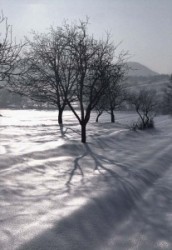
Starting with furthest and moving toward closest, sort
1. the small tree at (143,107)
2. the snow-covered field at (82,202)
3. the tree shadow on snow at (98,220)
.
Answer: the small tree at (143,107) → the snow-covered field at (82,202) → the tree shadow on snow at (98,220)

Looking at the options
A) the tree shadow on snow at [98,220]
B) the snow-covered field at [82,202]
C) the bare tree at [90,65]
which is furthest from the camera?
the bare tree at [90,65]

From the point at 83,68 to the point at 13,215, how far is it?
1018cm

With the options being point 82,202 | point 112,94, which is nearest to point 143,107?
point 112,94

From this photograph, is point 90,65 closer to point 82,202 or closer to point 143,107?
point 82,202

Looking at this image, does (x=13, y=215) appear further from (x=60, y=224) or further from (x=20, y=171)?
(x=20, y=171)

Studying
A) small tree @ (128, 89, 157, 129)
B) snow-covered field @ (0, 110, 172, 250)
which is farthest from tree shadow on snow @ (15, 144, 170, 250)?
small tree @ (128, 89, 157, 129)

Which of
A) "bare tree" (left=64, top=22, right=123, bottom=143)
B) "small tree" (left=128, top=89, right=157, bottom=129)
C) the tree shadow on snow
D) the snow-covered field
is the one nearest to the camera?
the tree shadow on snow

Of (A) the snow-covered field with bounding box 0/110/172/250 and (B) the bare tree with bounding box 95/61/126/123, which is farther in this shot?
(B) the bare tree with bounding box 95/61/126/123

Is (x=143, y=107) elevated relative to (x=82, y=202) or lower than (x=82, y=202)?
elevated

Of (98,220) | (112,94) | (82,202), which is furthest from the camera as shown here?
(112,94)

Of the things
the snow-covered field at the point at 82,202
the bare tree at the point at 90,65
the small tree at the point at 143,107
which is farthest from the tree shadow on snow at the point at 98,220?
the small tree at the point at 143,107

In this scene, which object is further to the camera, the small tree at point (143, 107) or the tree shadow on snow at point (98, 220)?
the small tree at point (143, 107)

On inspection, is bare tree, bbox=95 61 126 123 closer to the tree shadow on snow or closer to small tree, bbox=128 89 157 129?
small tree, bbox=128 89 157 129

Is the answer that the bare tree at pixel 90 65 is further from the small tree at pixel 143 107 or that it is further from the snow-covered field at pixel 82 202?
the small tree at pixel 143 107
